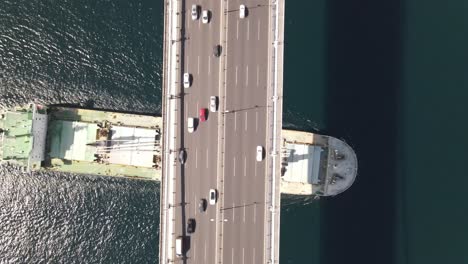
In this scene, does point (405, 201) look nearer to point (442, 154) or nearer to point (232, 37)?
point (442, 154)

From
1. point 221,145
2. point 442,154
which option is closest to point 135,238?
point 221,145

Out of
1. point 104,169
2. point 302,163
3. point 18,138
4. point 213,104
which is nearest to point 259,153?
point 213,104

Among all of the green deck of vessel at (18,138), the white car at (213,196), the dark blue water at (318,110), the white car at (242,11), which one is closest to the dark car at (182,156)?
the white car at (213,196)

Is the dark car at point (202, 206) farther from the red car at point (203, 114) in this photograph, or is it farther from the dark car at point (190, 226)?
the red car at point (203, 114)

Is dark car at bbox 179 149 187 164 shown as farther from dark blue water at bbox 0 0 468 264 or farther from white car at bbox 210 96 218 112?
dark blue water at bbox 0 0 468 264

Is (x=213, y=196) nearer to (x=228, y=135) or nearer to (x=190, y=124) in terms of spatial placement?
(x=228, y=135)

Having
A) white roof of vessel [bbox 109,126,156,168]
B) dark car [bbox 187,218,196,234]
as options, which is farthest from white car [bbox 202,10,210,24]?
dark car [bbox 187,218,196,234]
